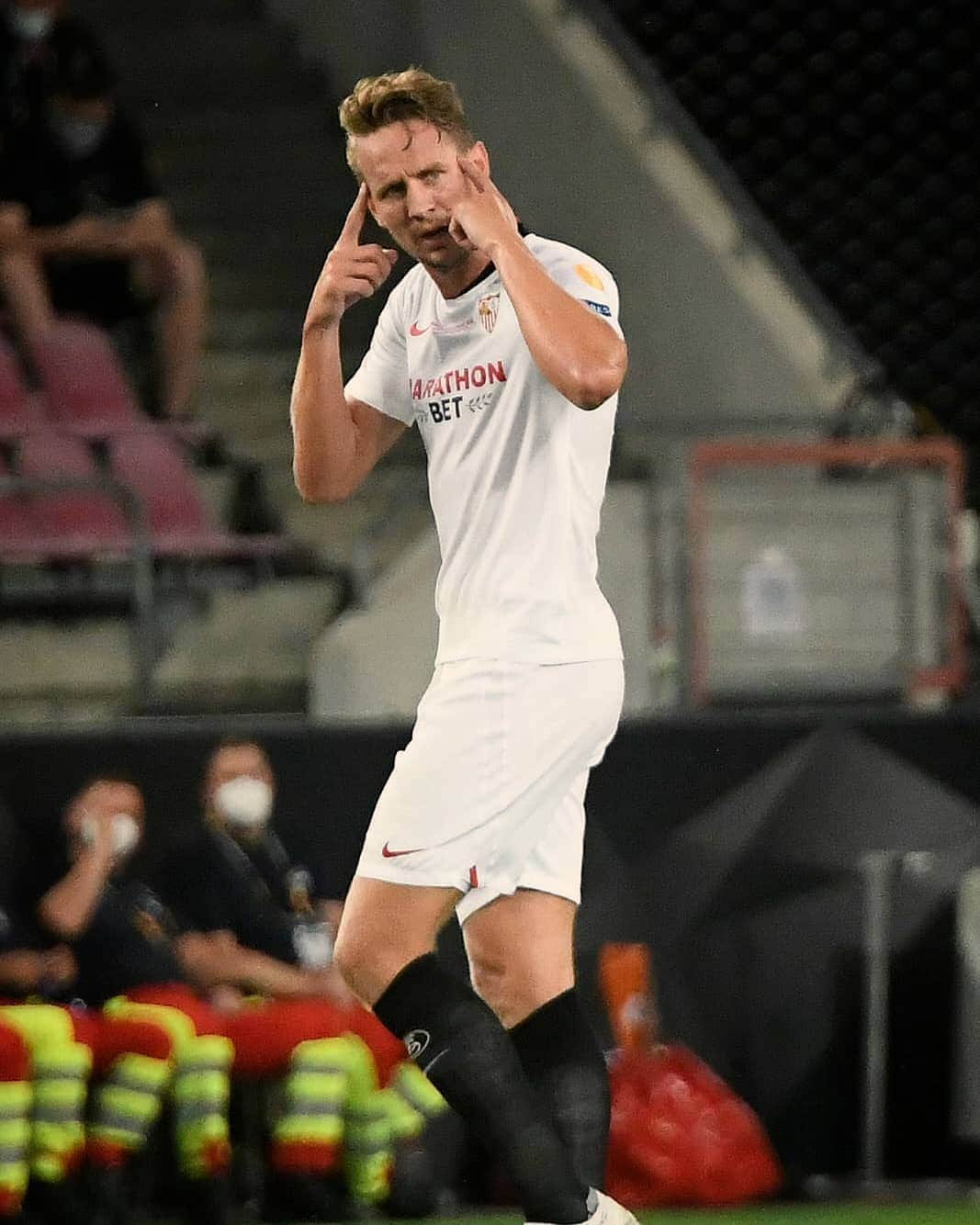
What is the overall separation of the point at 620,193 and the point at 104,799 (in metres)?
3.35

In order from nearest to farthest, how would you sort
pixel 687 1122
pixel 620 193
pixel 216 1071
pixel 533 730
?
pixel 533 730, pixel 216 1071, pixel 687 1122, pixel 620 193

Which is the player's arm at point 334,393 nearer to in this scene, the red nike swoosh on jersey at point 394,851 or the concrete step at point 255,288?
the red nike swoosh on jersey at point 394,851

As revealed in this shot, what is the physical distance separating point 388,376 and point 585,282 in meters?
0.46

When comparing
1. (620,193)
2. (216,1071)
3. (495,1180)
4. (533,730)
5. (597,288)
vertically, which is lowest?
(495,1180)

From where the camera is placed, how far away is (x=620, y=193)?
28.4 ft

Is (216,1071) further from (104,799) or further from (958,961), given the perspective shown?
(958,961)

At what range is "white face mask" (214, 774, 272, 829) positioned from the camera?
646 centimetres

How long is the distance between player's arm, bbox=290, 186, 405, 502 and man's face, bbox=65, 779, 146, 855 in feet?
9.10

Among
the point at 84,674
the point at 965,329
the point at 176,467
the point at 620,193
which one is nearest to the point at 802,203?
the point at 965,329

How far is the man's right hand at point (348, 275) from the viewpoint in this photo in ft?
11.7

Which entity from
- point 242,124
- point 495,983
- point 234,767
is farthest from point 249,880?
point 242,124

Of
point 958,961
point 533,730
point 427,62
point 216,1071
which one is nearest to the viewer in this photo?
point 533,730

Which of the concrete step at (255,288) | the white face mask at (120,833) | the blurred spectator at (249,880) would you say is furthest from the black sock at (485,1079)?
the concrete step at (255,288)

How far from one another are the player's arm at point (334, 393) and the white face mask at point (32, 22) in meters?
5.41
